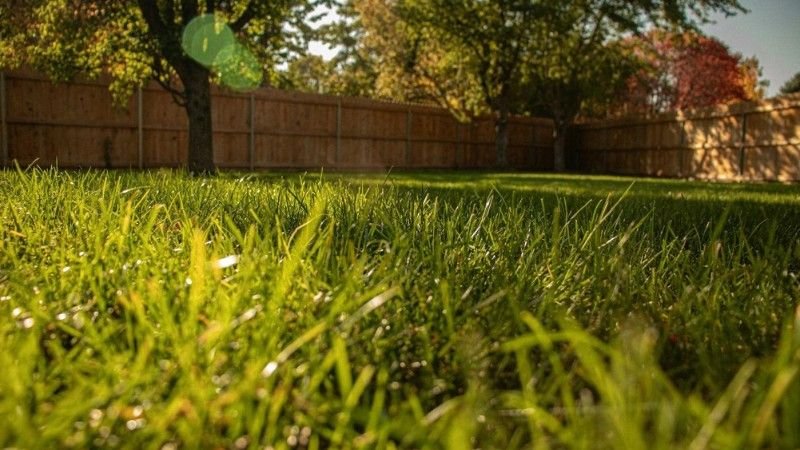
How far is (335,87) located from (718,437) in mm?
33524

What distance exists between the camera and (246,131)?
1773 centimetres

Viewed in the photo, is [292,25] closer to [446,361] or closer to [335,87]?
[446,361]

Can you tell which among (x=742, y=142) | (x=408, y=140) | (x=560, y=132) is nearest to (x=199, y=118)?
(x=408, y=140)

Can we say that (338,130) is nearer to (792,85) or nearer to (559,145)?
(559,145)

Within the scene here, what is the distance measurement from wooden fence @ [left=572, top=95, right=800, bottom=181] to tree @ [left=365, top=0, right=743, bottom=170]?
1.86 metres

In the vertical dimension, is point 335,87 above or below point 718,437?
above

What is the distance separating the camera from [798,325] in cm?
83

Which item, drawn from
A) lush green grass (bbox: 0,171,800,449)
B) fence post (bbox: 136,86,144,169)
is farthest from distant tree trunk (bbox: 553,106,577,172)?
lush green grass (bbox: 0,171,800,449)

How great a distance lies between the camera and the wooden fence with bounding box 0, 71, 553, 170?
14086 mm

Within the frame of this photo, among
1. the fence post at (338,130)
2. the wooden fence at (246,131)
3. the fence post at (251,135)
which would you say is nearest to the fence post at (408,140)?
the wooden fence at (246,131)

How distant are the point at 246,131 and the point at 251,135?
0.18 meters

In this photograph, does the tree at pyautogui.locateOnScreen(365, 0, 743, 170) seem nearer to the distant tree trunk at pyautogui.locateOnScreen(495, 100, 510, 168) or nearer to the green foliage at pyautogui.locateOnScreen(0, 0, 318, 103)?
the distant tree trunk at pyautogui.locateOnScreen(495, 100, 510, 168)

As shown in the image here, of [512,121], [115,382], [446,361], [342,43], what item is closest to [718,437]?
[446,361]

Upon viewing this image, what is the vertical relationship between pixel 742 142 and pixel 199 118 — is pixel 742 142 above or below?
above
